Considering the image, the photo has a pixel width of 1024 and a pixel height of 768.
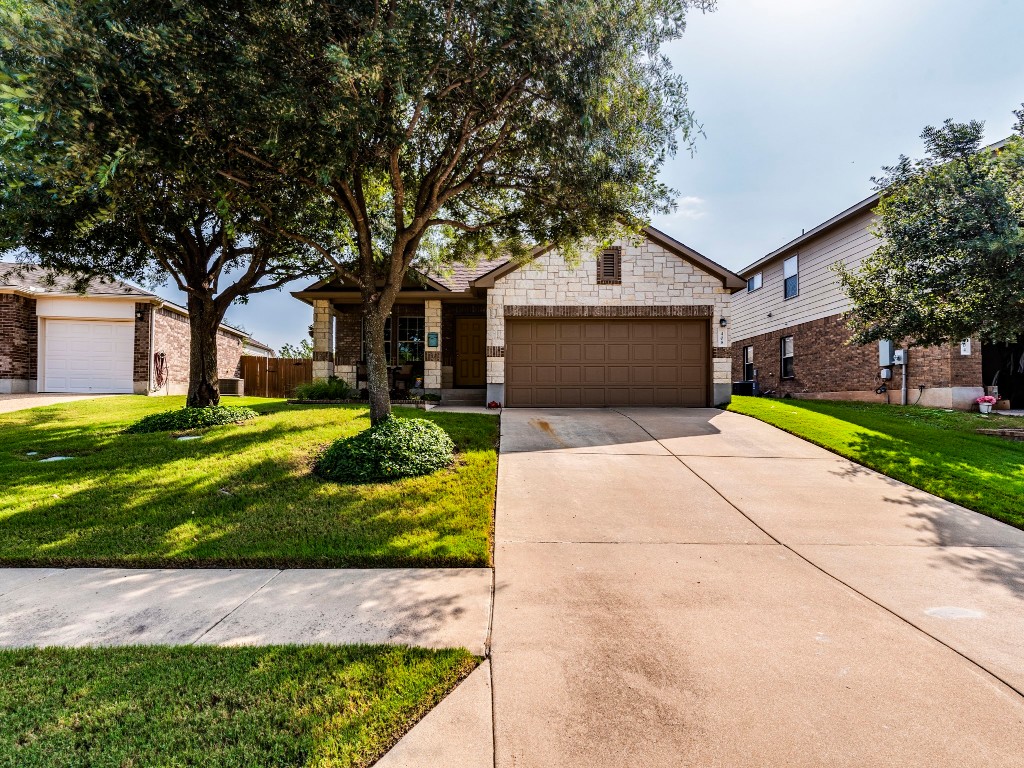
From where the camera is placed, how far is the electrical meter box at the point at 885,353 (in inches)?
575

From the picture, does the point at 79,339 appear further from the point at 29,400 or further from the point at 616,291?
the point at 616,291

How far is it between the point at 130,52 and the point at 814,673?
27.2ft

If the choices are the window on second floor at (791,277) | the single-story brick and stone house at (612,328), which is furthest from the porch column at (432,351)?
the window on second floor at (791,277)

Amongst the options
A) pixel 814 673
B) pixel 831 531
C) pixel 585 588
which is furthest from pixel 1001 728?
pixel 831 531

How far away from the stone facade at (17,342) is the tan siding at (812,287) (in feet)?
87.8

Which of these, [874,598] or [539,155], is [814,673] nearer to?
[874,598]

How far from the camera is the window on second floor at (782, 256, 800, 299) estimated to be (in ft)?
60.8

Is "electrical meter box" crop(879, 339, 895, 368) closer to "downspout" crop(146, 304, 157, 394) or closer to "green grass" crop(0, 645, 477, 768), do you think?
"green grass" crop(0, 645, 477, 768)

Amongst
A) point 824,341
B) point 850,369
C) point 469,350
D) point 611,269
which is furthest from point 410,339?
point 850,369

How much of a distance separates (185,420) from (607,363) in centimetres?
985

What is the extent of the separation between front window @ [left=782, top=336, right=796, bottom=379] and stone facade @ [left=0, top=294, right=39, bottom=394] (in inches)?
1088

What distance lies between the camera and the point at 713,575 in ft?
13.2

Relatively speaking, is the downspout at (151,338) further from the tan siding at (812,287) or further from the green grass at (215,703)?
the tan siding at (812,287)

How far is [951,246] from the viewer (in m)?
10.3
